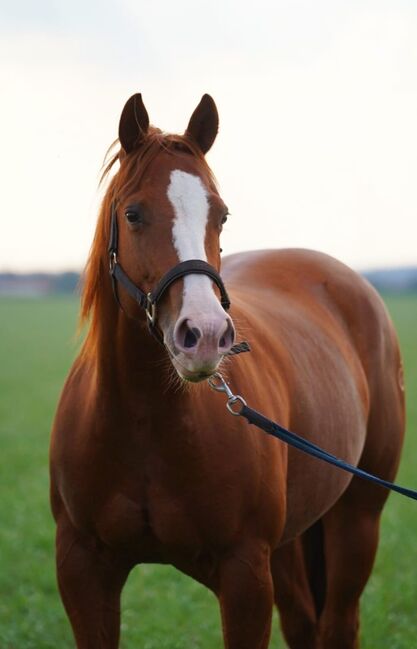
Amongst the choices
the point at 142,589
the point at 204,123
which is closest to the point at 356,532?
the point at 142,589

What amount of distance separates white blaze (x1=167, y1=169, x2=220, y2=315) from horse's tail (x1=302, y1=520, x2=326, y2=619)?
233cm

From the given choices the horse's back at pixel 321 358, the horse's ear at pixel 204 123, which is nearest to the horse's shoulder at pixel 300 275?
the horse's back at pixel 321 358

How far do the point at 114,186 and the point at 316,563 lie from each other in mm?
2425

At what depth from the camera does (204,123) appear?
10.3 feet

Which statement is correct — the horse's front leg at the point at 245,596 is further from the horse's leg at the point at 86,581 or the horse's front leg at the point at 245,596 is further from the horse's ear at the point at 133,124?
the horse's ear at the point at 133,124

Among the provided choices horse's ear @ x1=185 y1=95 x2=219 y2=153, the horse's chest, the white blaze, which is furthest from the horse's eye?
the horse's chest

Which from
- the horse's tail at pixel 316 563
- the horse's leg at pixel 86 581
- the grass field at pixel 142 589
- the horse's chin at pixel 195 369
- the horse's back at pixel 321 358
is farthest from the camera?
the grass field at pixel 142 589

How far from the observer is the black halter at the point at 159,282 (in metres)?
2.68

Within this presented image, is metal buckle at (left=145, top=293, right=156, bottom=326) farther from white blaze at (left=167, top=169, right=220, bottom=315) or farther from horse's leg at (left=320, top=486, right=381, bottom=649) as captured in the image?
horse's leg at (left=320, top=486, right=381, bottom=649)

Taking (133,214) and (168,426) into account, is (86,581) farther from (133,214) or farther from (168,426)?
(133,214)

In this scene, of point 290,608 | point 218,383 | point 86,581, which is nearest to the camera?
point 218,383

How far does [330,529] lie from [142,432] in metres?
1.85

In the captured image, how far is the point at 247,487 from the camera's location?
3.10 m

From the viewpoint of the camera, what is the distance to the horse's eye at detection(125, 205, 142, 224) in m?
2.84
